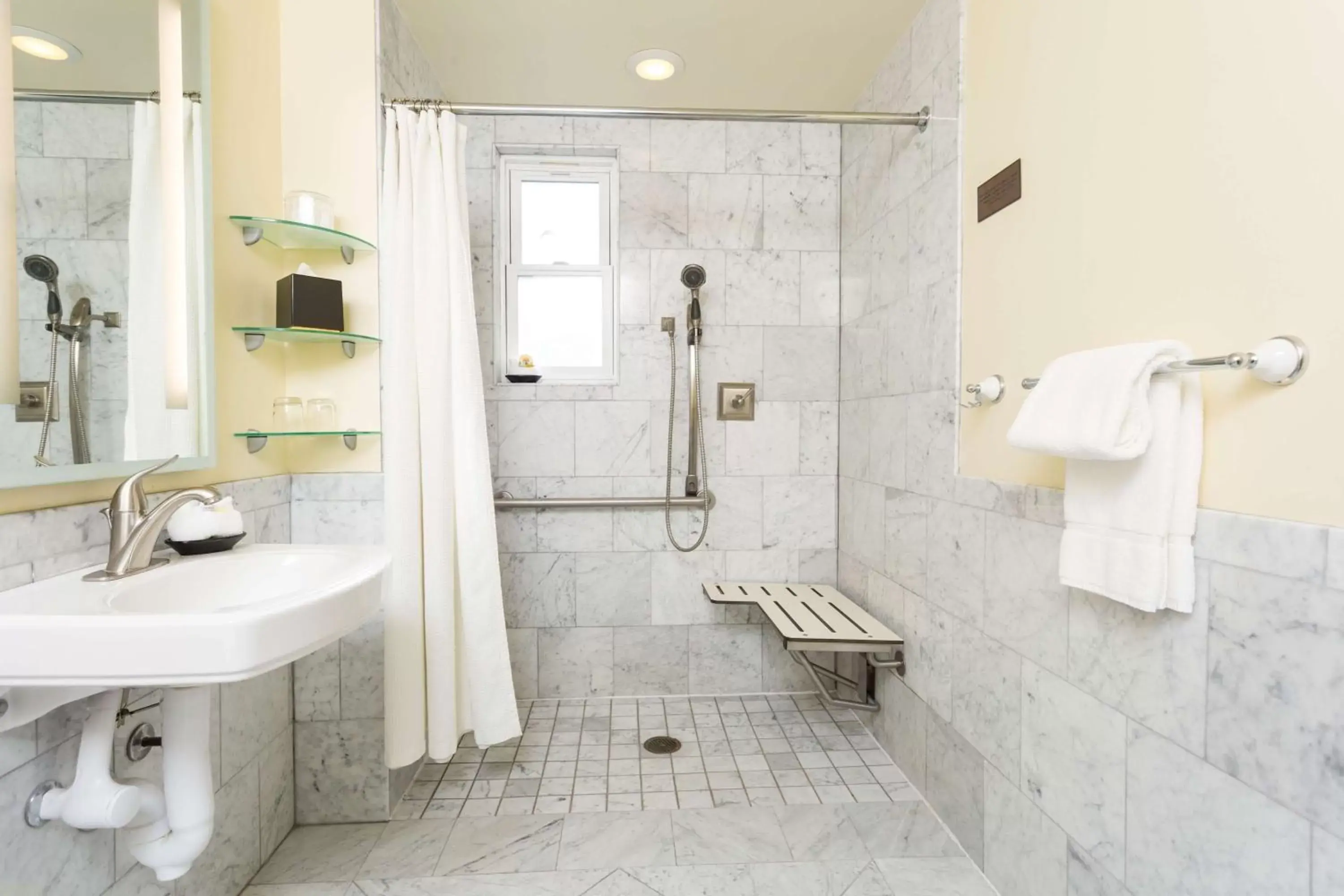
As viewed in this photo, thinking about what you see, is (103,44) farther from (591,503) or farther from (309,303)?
(591,503)

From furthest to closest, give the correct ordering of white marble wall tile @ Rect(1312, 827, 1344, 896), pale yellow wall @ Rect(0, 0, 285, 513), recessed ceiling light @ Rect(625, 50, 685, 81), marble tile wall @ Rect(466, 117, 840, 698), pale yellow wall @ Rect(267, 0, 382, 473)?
marble tile wall @ Rect(466, 117, 840, 698)
recessed ceiling light @ Rect(625, 50, 685, 81)
pale yellow wall @ Rect(267, 0, 382, 473)
pale yellow wall @ Rect(0, 0, 285, 513)
white marble wall tile @ Rect(1312, 827, 1344, 896)

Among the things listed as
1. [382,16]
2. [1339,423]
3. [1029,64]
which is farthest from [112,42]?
[1339,423]

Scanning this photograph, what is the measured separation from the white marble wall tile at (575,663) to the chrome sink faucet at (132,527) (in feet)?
5.30

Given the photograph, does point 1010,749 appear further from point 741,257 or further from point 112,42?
point 112,42

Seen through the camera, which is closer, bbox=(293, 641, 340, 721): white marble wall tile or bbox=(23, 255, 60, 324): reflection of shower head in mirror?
bbox=(23, 255, 60, 324): reflection of shower head in mirror

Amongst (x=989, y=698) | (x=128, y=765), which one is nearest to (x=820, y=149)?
(x=989, y=698)

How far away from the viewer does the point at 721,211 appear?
2576 mm

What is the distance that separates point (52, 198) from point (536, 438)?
1.64 m

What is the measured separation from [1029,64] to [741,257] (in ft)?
4.30

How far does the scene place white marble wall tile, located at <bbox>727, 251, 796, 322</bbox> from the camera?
8.48ft

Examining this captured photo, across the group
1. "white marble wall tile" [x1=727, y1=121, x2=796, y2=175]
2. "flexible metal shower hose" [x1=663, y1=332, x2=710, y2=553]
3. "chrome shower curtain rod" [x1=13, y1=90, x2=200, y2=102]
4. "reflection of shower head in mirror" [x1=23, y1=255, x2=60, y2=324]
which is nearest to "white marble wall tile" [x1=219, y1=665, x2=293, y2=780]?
"reflection of shower head in mirror" [x1=23, y1=255, x2=60, y2=324]

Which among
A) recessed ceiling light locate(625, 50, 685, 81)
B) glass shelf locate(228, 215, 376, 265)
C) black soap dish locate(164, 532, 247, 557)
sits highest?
recessed ceiling light locate(625, 50, 685, 81)

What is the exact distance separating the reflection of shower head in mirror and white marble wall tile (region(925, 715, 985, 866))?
2198 mm

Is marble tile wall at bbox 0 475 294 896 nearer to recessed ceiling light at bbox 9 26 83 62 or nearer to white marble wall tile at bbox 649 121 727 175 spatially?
recessed ceiling light at bbox 9 26 83 62
